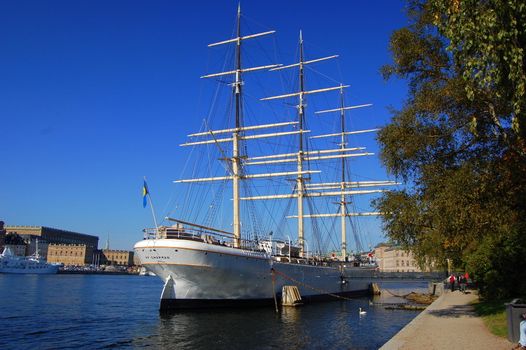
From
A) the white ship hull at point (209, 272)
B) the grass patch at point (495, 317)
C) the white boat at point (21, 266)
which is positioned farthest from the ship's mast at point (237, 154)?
the white boat at point (21, 266)

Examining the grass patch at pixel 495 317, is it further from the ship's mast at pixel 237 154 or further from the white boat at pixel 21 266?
the white boat at pixel 21 266

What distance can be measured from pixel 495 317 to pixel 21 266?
164m

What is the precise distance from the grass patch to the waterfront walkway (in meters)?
0.22

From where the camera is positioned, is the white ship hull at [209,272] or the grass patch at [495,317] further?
the white ship hull at [209,272]

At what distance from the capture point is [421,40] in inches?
708

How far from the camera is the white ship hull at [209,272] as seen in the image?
3291 cm

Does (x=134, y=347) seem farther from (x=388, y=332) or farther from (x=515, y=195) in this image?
(x=515, y=195)

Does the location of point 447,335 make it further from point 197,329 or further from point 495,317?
point 197,329

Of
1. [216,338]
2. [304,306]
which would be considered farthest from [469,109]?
[304,306]

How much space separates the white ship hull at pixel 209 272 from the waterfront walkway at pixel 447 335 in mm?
15873

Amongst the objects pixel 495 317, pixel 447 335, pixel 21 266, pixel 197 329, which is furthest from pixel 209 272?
pixel 21 266

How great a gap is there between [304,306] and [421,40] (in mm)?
29375

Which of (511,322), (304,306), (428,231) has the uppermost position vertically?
(428,231)

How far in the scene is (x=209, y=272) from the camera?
3372 cm
